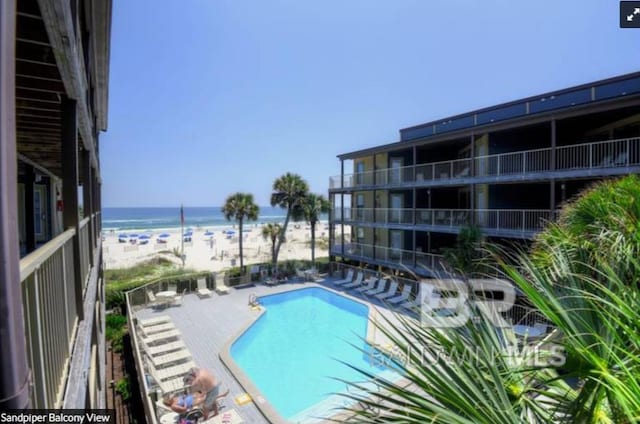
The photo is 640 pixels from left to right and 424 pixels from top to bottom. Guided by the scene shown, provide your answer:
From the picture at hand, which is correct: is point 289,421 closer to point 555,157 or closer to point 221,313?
point 221,313

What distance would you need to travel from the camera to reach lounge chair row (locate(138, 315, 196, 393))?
9.80m

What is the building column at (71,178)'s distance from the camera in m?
3.45

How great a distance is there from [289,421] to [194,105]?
26741mm

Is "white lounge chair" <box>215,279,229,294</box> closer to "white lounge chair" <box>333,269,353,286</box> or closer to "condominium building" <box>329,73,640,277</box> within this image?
"white lounge chair" <box>333,269,353,286</box>

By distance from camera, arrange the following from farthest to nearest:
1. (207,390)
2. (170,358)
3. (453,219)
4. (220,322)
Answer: (453,219), (220,322), (170,358), (207,390)

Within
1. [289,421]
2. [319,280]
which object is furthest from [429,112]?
[289,421]

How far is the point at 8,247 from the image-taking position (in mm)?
931

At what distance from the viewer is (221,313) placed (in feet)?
56.5

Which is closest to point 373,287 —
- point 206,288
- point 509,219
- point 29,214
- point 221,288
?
point 509,219

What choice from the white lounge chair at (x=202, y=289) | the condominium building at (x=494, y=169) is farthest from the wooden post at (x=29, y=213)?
the white lounge chair at (x=202, y=289)

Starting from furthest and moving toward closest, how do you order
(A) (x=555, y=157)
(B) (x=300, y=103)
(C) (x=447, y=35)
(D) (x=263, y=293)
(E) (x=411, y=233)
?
(B) (x=300, y=103) → (E) (x=411, y=233) → (D) (x=263, y=293) → (C) (x=447, y=35) → (A) (x=555, y=157)

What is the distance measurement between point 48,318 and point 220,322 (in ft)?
48.8

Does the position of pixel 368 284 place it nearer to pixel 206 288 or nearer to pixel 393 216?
pixel 393 216

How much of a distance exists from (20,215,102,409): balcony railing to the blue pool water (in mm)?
6665
